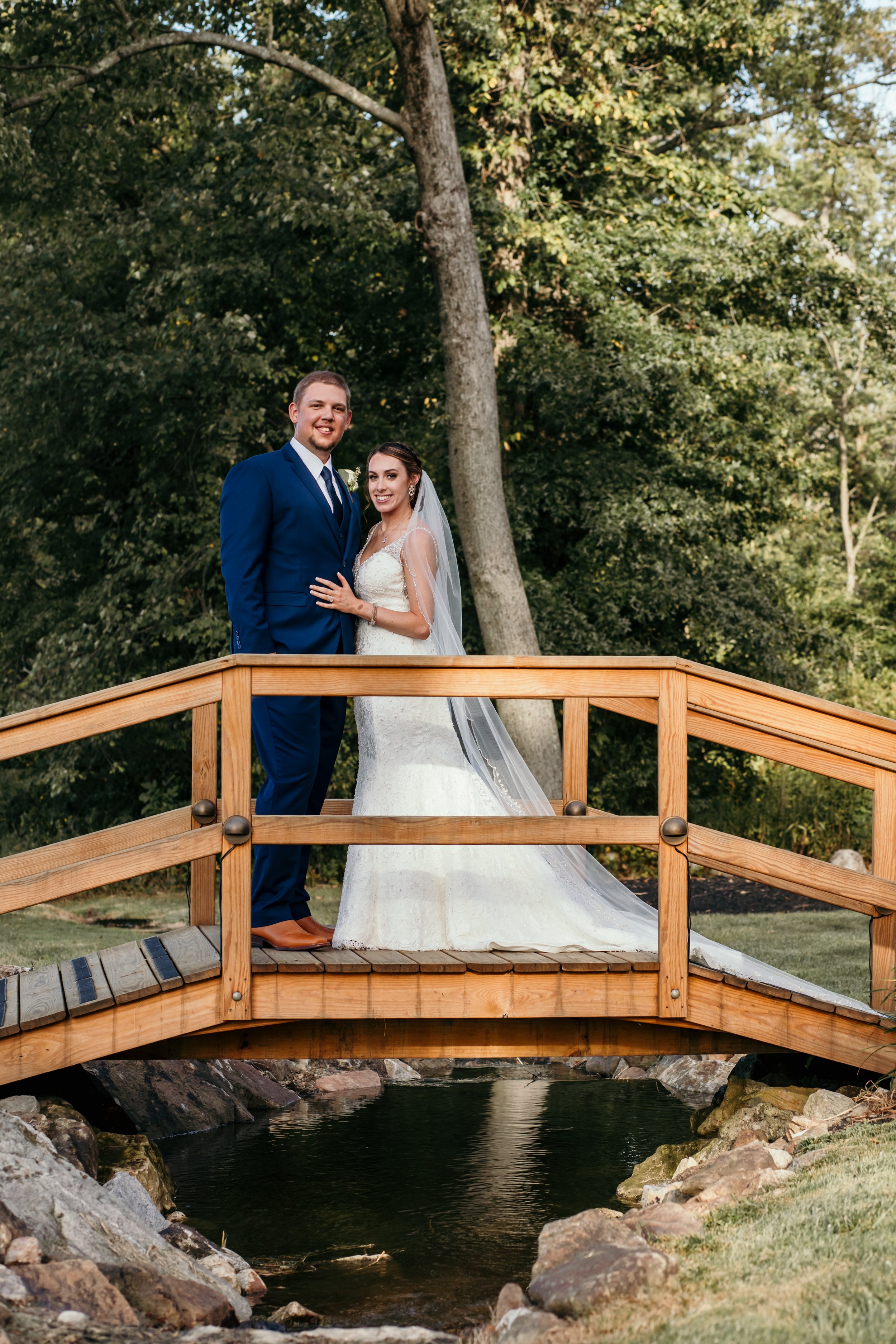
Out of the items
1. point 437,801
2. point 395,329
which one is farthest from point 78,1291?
point 395,329

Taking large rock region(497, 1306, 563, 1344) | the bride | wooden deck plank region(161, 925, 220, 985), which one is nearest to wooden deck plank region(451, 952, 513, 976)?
the bride

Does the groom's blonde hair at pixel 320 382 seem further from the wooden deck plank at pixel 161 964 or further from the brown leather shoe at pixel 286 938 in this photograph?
the wooden deck plank at pixel 161 964

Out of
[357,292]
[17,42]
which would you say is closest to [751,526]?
[357,292]

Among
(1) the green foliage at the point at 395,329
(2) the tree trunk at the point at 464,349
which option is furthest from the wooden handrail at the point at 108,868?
(1) the green foliage at the point at 395,329

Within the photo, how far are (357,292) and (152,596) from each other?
4.08 m

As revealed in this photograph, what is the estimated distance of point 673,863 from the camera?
16.1 ft

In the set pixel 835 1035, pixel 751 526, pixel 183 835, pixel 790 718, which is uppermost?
pixel 751 526

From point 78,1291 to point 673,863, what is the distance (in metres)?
2.41

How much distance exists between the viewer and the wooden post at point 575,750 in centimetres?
610

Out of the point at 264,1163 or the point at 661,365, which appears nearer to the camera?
the point at 264,1163

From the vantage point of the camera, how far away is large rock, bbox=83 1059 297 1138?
6895 mm

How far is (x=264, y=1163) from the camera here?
20.6 feet

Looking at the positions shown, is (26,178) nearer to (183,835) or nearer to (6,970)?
(6,970)

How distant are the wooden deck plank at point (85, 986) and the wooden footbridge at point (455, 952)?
0.05 feet
